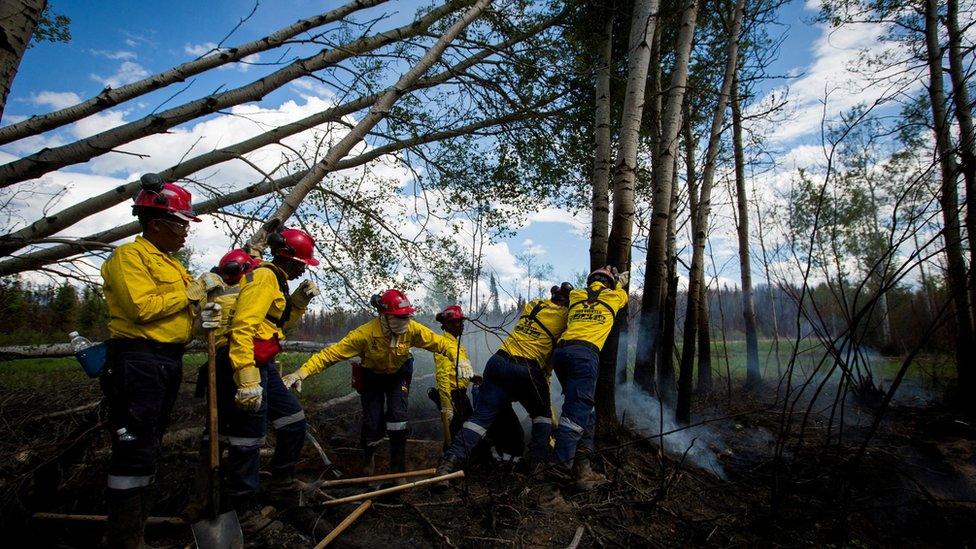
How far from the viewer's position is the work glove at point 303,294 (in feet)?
13.9

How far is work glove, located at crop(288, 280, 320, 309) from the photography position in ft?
13.9

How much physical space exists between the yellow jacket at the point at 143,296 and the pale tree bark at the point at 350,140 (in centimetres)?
121

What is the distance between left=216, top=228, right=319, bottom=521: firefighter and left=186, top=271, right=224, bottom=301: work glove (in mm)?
220

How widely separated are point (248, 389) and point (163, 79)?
3.47m

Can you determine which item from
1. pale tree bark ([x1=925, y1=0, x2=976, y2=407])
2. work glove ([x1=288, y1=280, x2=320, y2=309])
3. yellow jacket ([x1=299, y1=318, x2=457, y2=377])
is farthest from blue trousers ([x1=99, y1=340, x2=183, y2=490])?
pale tree bark ([x1=925, y1=0, x2=976, y2=407])

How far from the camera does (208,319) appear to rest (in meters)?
3.17

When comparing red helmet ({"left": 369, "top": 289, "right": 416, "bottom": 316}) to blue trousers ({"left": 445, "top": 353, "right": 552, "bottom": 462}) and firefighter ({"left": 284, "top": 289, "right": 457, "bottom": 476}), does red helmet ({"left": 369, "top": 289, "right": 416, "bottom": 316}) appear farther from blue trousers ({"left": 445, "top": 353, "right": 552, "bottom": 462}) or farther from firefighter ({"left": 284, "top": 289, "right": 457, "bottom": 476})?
blue trousers ({"left": 445, "top": 353, "right": 552, "bottom": 462})

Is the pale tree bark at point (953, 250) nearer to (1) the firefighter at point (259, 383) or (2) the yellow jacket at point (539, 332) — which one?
(2) the yellow jacket at point (539, 332)

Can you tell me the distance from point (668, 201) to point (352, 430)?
5.20 meters

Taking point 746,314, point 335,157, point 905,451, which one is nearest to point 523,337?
point 335,157

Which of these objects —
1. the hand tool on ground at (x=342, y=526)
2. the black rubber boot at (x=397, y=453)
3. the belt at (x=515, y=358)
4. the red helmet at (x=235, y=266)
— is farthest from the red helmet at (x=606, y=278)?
the red helmet at (x=235, y=266)

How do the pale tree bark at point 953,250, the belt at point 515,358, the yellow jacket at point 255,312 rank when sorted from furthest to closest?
the pale tree bark at point 953,250, the belt at point 515,358, the yellow jacket at point 255,312

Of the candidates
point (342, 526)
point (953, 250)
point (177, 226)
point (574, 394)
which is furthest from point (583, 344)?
point (953, 250)

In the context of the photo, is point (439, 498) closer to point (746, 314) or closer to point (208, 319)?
point (208, 319)
